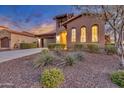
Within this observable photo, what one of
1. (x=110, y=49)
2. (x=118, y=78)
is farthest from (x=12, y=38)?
(x=118, y=78)

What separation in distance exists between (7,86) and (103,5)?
5.41 m

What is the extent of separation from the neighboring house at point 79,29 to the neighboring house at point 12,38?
2.67m

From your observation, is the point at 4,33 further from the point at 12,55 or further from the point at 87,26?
the point at 87,26

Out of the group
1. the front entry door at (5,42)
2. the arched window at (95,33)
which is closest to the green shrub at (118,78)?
the arched window at (95,33)

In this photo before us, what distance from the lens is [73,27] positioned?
52.6 ft

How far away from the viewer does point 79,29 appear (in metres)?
15.7

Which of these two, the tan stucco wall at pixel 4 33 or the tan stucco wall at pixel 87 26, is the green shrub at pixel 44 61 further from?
the tan stucco wall at pixel 4 33

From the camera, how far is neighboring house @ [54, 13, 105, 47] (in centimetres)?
1477

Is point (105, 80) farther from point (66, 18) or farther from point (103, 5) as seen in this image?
point (66, 18)

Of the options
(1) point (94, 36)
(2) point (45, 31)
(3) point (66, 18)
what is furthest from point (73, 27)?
(2) point (45, 31)

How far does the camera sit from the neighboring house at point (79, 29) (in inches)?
582

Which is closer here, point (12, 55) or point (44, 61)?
point (44, 61)

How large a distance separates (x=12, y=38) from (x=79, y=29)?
266 inches
